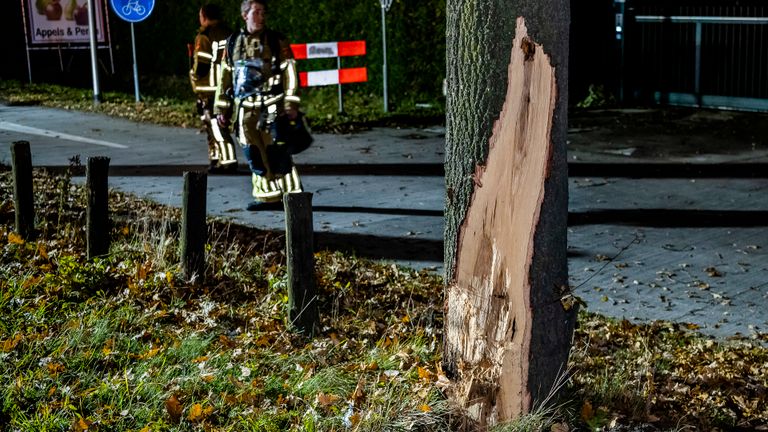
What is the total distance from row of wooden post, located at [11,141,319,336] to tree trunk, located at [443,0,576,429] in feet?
4.61

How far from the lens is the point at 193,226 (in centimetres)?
711

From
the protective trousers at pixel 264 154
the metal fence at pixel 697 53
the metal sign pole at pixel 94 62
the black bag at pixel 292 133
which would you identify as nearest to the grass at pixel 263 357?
the black bag at pixel 292 133

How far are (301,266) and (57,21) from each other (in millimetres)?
20650

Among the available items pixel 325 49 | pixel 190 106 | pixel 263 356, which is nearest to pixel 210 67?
pixel 263 356

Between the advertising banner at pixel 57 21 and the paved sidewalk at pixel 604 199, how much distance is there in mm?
7602

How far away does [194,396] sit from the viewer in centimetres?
516

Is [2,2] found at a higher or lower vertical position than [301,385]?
higher

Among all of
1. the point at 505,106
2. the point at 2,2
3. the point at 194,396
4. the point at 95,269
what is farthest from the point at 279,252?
the point at 2,2

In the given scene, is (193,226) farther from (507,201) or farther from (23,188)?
(507,201)

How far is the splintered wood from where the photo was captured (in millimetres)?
4695

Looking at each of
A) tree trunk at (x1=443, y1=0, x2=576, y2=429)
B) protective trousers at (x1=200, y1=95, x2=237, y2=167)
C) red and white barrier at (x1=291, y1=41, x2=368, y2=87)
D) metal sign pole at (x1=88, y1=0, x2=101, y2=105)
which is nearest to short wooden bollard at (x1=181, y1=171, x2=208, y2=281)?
tree trunk at (x1=443, y1=0, x2=576, y2=429)

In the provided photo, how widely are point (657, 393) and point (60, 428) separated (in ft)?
9.42

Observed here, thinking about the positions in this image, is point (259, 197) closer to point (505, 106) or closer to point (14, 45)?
point (505, 106)

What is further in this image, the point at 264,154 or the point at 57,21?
the point at 57,21
